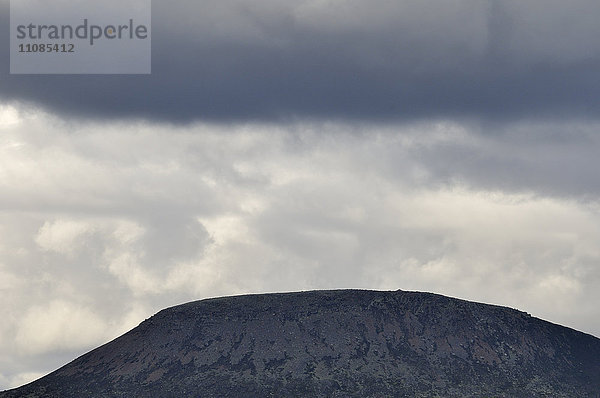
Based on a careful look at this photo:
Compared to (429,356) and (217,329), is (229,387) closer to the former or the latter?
(217,329)

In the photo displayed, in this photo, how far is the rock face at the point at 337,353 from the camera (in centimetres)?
14275

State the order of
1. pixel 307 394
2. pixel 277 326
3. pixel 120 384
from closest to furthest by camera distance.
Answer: pixel 307 394 → pixel 120 384 → pixel 277 326

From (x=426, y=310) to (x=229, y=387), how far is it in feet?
144

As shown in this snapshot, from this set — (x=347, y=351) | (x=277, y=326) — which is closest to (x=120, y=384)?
(x=277, y=326)

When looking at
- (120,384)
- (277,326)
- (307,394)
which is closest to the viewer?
(307,394)

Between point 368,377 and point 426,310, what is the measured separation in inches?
1035

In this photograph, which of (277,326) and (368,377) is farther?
(277,326)

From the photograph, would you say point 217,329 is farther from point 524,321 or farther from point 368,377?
point 524,321

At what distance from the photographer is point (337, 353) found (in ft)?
496

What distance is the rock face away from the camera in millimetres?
142750

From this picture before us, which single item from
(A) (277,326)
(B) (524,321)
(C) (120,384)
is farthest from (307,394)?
(B) (524,321)

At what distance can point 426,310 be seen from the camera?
6491 inches

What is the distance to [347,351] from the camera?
15175cm

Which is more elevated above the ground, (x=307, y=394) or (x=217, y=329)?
(x=217, y=329)
